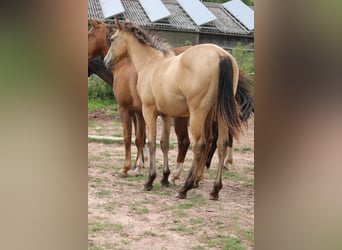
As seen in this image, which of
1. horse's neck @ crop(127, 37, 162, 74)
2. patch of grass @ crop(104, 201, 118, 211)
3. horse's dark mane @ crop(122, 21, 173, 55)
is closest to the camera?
patch of grass @ crop(104, 201, 118, 211)

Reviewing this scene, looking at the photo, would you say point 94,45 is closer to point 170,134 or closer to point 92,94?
point 92,94

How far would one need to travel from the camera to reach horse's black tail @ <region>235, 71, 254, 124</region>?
1614 mm

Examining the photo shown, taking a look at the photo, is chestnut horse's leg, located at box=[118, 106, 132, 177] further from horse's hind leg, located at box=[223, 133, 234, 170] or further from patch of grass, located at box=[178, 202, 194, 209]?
horse's hind leg, located at box=[223, 133, 234, 170]

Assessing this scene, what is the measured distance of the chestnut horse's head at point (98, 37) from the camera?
1.67 metres

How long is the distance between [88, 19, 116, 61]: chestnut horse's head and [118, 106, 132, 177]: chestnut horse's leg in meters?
0.29

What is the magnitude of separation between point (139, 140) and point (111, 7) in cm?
58

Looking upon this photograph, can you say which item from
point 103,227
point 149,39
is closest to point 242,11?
point 149,39

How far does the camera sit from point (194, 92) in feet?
5.50

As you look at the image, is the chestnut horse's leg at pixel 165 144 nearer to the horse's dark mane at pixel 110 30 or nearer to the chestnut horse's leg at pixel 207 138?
the chestnut horse's leg at pixel 207 138

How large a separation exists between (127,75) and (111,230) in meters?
0.79

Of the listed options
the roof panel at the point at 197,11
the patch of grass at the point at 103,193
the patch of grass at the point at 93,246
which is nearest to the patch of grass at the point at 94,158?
the patch of grass at the point at 103,193

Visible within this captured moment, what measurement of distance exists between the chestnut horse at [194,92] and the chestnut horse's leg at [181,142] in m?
0.03

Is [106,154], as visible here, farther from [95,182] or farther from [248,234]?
[248,234]

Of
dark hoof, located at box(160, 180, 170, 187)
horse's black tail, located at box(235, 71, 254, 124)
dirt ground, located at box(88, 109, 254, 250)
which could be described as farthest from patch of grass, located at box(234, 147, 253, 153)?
dark hoof, located at box(160, 180, 170, 187)
